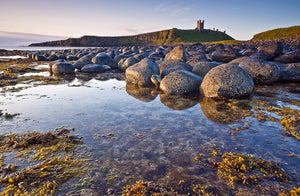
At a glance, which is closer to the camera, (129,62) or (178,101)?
(178,101)

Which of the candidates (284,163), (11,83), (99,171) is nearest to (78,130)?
(99,171)

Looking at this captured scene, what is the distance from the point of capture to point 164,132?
3.10m

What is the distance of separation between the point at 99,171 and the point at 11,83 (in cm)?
716

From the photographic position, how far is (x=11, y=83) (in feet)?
22.7

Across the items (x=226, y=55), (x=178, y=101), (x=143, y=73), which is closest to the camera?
(x=178, y=101)

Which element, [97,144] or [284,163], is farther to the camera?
[97,144]

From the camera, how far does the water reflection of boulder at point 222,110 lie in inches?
143

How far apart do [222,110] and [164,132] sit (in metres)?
1.85

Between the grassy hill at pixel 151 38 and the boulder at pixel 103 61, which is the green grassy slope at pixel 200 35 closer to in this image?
the grassy hill at pixel 151 38

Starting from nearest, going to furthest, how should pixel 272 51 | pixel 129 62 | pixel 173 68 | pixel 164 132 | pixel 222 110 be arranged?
pixel 164 132, pixel 222 110, pixel 173 68, pixel 272 51, pixel 129 62

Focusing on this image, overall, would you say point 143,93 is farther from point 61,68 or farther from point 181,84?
point 61,68

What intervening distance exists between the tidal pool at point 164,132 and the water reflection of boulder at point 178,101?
A: 1.1 inches

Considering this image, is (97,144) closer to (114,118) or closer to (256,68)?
(114,118)

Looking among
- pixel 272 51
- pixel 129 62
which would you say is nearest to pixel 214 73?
pixel 129 62
